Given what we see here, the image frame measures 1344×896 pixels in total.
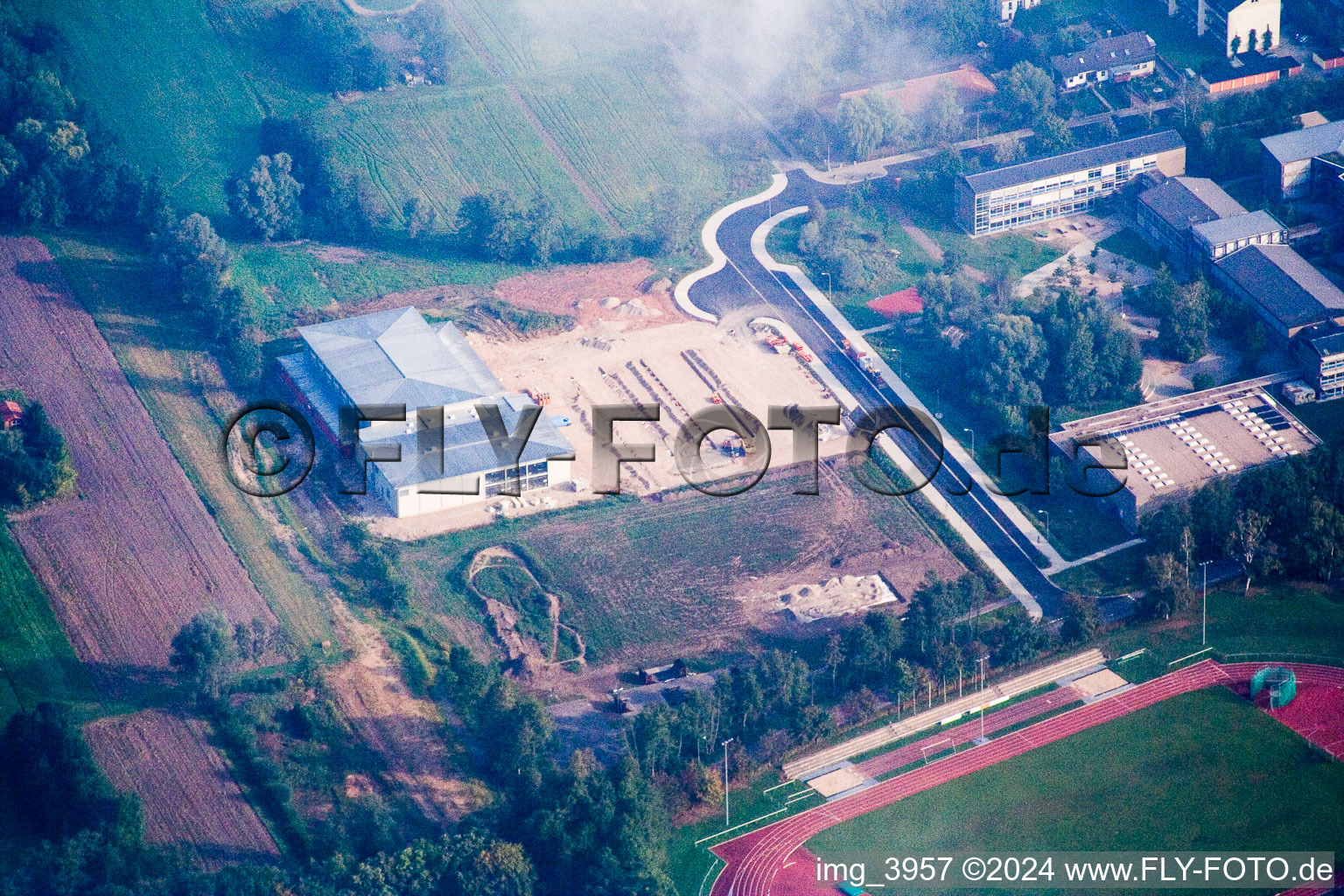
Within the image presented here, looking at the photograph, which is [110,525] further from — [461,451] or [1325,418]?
[1325,418]

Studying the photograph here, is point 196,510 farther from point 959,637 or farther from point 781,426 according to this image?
point 959,637

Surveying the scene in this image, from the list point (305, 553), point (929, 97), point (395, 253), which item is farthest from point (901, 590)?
point (929, 97)

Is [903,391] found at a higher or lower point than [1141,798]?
higher

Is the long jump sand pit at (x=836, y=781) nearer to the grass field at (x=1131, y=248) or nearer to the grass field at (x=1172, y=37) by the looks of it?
the grass field at (x=1131, y=248)

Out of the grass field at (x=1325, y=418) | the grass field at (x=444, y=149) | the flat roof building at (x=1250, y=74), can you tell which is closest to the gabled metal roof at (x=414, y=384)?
the grass field at (x=444, y=149)

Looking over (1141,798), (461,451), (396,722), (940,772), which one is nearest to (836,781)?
(940,772)

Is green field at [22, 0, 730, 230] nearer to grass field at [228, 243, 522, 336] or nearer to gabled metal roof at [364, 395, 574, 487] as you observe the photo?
grass field at [228, 243, 522, 336]

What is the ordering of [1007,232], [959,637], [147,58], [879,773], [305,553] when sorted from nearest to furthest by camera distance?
1. [879,773]
2. [959,637]
3. [305,553]
4. [1007,232]
5. [147,58]
